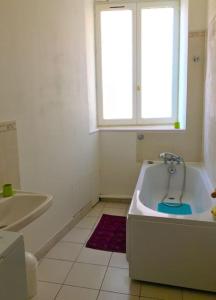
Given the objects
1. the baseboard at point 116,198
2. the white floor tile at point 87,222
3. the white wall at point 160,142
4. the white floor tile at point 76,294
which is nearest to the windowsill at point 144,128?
the white wall at point 160,142

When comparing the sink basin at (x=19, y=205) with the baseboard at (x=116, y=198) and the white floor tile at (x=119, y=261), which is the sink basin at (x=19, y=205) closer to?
the white floor tile at (x=119, y=261)

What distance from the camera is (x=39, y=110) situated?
2.16 m

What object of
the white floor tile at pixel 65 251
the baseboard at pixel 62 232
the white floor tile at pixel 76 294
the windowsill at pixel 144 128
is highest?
the windowsill at pixel 144 128

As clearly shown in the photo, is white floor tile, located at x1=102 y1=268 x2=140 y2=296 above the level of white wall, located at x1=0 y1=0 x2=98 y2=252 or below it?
below

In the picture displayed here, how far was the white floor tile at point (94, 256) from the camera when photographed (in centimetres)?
223

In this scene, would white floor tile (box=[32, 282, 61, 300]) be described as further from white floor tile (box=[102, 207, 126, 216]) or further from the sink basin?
white floor tile (box=[102, 207, 126, 216])

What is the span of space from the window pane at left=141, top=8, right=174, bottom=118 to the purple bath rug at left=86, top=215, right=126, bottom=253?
1.45 metres

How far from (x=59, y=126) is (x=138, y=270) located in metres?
1.39

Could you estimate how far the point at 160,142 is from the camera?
3262 millimetres

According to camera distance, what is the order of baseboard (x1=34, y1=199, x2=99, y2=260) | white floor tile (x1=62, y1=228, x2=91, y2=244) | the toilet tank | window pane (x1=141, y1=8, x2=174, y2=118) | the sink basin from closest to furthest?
the toilet tank, the sink basin, baseboard (x1=34, y1=199, x2=99, y2=260), white floor tile (x1=62, y1=228, x2=91, y2=244), window pane (x1=141, y1=8, x2=174, y2=118)

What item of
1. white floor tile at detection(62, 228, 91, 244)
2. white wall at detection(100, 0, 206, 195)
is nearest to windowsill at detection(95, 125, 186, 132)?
white wall at detection(100, 0, 206, 195)

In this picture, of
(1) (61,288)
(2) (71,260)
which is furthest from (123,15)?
(1) (61,288)

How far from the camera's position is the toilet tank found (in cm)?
90

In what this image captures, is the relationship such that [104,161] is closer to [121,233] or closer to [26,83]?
[121,233]
